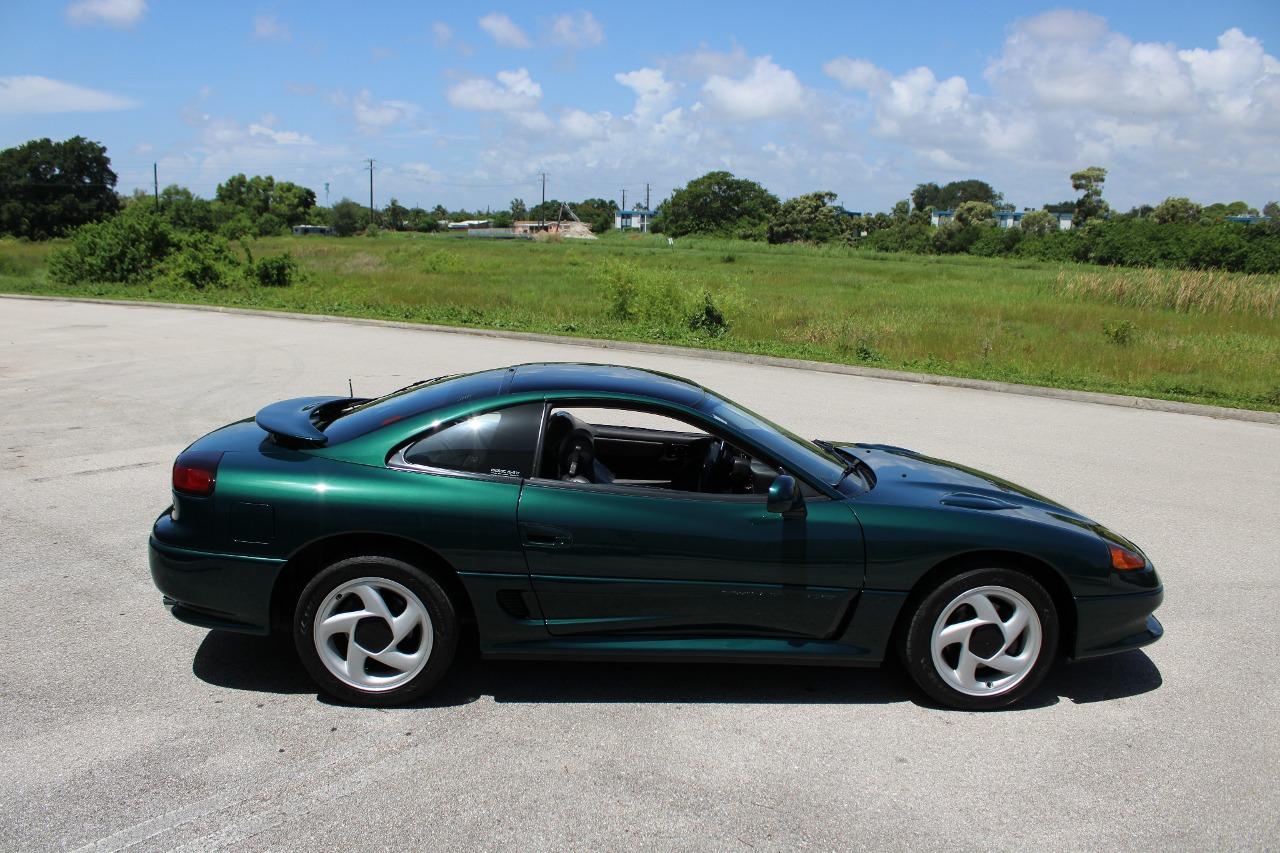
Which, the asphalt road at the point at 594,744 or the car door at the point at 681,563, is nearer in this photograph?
the asphalt road at the point at 594,744

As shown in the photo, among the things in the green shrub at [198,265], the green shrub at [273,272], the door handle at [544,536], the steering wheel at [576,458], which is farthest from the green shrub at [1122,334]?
the green shrub at [198,265]

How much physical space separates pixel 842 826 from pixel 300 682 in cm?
231

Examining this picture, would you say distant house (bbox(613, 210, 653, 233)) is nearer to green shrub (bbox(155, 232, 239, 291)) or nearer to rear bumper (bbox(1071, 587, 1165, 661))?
green shrub (bbox(155, 232, 239, 291))

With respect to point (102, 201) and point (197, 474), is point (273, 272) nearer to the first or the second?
point (197, 474)

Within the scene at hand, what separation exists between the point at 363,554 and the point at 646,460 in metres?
1.51

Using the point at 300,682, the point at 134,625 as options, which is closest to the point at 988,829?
the point at 300,682

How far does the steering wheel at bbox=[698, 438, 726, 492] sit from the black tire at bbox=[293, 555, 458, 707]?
1223mm

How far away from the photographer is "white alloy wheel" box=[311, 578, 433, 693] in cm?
376

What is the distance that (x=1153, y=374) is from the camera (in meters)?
14.7

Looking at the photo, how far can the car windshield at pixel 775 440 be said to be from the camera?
4.15 meters


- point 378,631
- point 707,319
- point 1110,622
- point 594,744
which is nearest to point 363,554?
point 378,631

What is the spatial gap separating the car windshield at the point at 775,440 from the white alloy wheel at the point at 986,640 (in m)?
0.74

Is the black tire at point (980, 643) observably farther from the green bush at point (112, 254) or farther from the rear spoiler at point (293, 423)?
the green bush at point (112, 254)

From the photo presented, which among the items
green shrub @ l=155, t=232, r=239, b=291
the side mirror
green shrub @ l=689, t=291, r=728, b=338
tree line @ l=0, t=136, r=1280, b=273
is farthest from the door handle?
tree line @ l=0, t=136, r=1280, b=273
